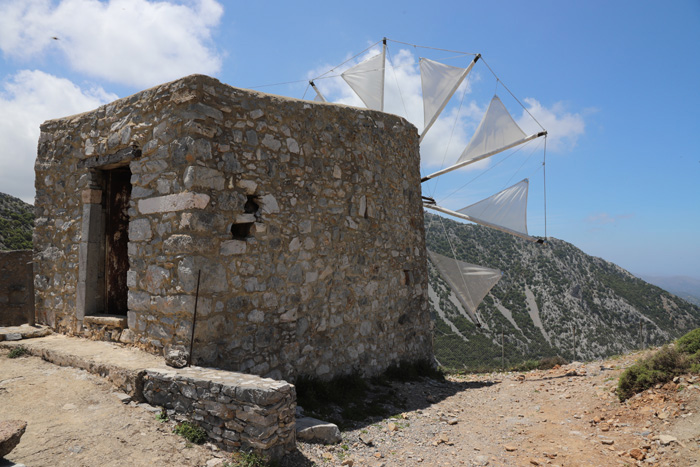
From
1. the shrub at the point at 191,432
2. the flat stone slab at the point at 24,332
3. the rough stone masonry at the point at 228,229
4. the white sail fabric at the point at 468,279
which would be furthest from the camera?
the white sail fabric at the point at 468,279

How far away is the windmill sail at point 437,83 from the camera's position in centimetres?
1199

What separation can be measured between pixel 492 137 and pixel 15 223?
18831mm

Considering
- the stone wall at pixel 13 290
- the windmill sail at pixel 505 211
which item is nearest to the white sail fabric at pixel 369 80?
the windmill sail at pixel 505 211

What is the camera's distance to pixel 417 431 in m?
5.45

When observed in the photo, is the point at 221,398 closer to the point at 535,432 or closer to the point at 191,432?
the point at 191,432

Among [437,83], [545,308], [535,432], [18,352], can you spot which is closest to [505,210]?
[437,83]

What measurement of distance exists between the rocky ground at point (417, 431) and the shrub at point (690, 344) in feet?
3.53

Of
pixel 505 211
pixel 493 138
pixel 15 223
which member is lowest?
pixel 15 223

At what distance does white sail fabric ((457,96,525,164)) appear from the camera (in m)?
12.9

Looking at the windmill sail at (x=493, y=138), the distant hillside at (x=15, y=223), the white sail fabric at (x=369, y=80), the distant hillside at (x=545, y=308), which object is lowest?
the distant hillside at (x=545, y=308)

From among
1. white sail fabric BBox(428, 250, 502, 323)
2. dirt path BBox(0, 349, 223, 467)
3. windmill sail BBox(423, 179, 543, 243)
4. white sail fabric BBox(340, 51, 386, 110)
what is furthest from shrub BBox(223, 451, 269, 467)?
windmill sail BBox(423, 179, 543, 243)

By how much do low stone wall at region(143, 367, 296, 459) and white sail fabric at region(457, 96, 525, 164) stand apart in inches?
408

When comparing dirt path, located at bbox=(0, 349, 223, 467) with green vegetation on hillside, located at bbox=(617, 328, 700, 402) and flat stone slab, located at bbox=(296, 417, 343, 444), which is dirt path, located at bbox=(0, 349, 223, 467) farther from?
green vegetation on hillside, located at bbox=(617, 328, 700, 402)

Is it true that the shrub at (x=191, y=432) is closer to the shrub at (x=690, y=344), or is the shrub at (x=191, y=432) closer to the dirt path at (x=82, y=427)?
the dirt path at (x=82, y=427)
